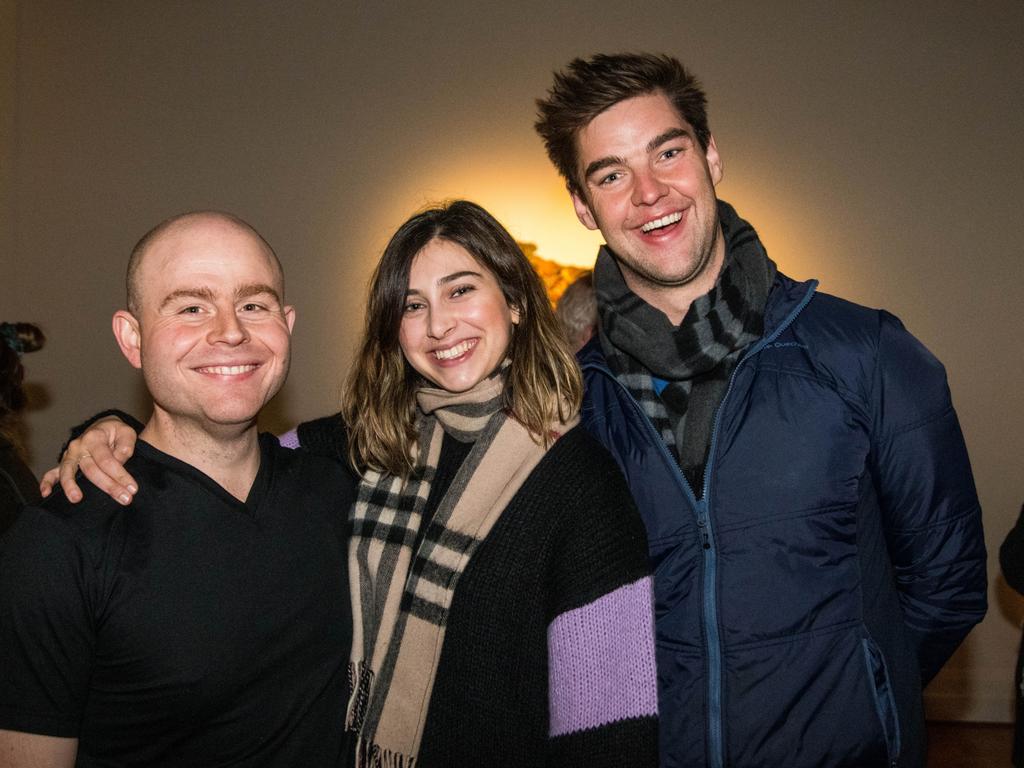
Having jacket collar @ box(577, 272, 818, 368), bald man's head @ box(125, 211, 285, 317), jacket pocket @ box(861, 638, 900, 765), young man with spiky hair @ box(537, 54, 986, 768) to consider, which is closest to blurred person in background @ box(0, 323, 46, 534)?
bald man's head @ box(125, 211, 285, 317)

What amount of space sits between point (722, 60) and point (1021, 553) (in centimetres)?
314

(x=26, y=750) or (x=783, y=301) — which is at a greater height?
(x=783, y=301)

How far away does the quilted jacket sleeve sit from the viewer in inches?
61.8

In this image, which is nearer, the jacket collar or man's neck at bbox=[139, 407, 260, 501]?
man's neck at bbox=[139, 407, 260, 501]

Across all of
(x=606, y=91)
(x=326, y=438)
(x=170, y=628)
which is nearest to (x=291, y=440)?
(x=326, y=438)

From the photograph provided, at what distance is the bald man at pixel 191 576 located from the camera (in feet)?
4.25

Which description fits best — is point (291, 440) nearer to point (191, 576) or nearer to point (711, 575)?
point (191, 576)

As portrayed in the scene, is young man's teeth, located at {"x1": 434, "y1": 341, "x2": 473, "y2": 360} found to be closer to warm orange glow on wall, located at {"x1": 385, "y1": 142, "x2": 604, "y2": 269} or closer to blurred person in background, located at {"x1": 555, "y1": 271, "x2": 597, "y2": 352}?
blurred person in background, located at {"x1": 555, "y1": 271, "x2": 597, "y2": 352}

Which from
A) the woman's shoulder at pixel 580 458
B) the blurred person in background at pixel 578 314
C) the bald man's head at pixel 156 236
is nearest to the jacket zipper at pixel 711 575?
the woman's shoulder at pixel 580 458

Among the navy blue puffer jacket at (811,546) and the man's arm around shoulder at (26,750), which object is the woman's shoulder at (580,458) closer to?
the navy blue puffer jacket at (811,546)

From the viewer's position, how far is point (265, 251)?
1.62 meters

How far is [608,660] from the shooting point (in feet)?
4.70

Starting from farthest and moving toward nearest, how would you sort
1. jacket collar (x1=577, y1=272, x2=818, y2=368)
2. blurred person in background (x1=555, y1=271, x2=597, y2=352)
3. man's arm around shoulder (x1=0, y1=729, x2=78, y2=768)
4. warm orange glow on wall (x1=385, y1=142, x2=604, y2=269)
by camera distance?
warm orange glow on wall (x1=385, y1=142, x2=604, y2=269) → blurred person in background (x1=555, y1=271, x2=597, y2=352) → jacket collar (x1=577, y1=272, x2=818, y2=368) → man's arm around shoulder (x1=0, y1=729, x2=78, y2=768)

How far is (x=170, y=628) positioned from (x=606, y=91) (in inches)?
54.8
